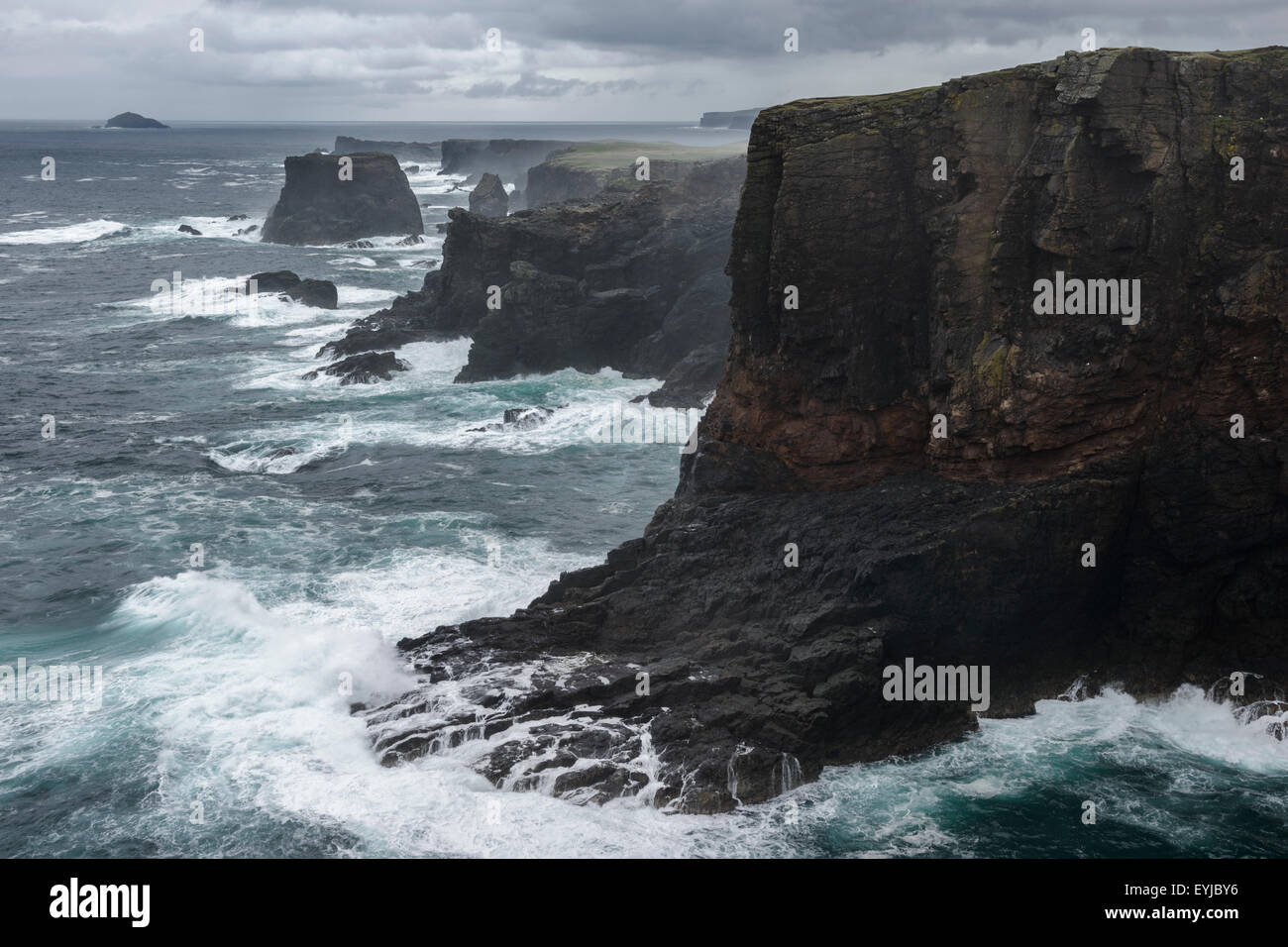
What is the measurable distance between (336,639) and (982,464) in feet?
61.9

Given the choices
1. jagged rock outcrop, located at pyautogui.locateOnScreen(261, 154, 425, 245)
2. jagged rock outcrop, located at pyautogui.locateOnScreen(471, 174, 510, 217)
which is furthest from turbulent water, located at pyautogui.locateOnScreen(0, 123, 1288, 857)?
jagged rock outcrop, located at pyautogui.locateOnScreen(471, 174, 510, 217)

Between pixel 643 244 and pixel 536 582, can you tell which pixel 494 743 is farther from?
pixel 643 244

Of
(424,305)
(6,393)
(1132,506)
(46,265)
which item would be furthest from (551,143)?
(1132,506)

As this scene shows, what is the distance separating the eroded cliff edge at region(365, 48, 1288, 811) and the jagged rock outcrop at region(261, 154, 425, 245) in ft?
324

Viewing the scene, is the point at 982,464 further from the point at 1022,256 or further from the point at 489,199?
the point at 489,199

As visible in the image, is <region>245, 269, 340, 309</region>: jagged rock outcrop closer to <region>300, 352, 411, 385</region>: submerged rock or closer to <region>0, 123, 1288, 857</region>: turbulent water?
<region>0, 123, 1288, 857</region>: turbulent water

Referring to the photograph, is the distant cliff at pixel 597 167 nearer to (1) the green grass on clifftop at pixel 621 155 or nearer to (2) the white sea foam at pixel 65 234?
(1) the green grass on clifftop at pixel 621 155

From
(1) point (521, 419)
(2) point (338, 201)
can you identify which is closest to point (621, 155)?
(2) point (338, 201)

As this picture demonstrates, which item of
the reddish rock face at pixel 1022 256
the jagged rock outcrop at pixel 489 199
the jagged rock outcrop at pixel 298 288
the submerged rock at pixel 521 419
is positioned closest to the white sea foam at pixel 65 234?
the jagged rock outcrop at pixel 489 199

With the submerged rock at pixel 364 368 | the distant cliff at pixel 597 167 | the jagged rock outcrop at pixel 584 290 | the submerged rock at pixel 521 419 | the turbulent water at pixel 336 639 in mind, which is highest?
the distant cliff at pixel 597 167

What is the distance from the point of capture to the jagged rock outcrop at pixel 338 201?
121938 millimetres

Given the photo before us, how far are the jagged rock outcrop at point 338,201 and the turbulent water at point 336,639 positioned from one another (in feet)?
169

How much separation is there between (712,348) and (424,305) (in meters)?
22.9

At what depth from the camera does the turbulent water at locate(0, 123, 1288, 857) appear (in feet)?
83.4
